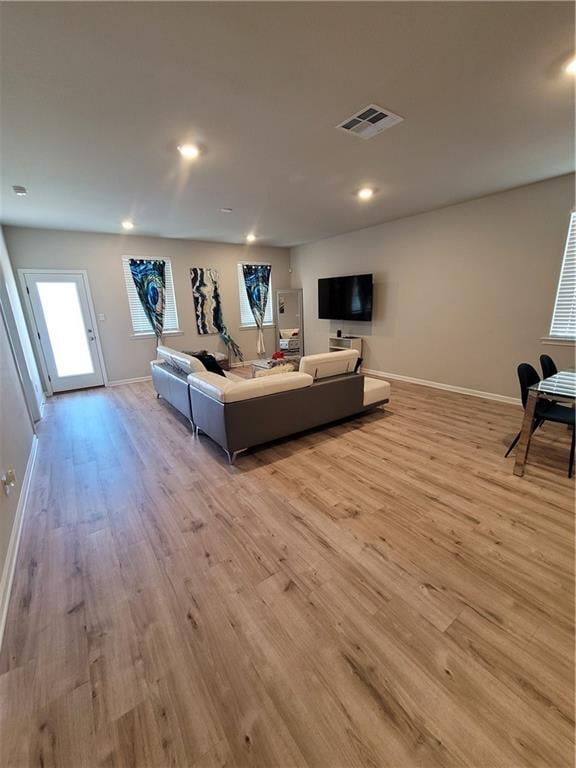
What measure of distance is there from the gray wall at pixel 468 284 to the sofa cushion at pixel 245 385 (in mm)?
2852

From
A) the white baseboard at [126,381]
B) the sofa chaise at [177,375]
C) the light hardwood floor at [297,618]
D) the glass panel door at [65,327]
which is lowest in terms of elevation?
the light hardwood floor at [297,618]

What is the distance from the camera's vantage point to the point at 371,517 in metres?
2.09

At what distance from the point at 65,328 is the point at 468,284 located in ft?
21.6

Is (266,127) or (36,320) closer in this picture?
(266,127)

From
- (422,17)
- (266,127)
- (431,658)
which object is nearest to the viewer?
(431,658)

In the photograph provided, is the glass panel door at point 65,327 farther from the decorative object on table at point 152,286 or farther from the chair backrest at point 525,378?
the chair backrest at point 525,378

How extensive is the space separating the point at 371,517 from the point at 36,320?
5917 millimetres

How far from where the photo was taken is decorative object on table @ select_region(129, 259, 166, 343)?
5.70m

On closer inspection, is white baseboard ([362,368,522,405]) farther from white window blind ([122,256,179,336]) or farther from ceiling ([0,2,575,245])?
white window blind ([122,256,179,336])

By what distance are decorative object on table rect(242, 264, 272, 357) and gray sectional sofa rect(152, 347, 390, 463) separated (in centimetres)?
→ 375

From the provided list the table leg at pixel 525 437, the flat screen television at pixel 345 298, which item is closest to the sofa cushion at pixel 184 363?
the table leg at pixel 525 437

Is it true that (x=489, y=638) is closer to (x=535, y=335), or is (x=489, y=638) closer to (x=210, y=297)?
(x=535, y=335)

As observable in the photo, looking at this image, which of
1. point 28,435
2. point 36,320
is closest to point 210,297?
point 36,320

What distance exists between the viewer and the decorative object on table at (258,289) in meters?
7.09
